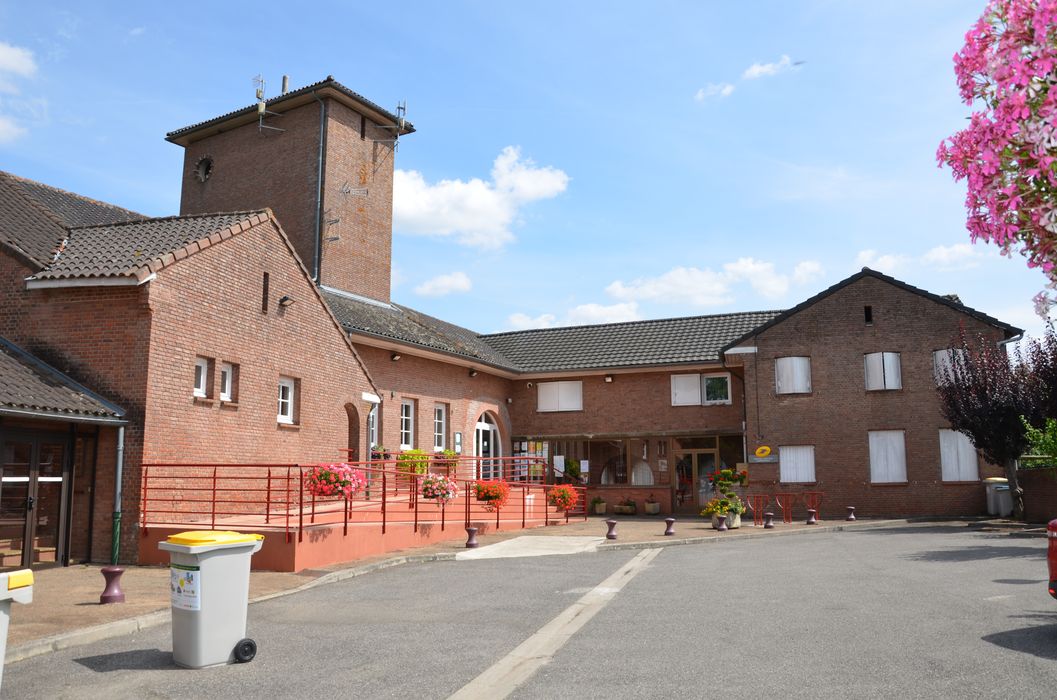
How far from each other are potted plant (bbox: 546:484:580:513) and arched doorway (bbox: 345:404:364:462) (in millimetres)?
5055

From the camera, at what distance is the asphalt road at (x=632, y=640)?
6254mm

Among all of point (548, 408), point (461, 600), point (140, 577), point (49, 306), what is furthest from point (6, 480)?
point (548, 408)

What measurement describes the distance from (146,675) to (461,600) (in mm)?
4203

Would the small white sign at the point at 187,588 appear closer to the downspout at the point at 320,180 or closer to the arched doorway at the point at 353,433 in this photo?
the arched doorway at the point at 353,433

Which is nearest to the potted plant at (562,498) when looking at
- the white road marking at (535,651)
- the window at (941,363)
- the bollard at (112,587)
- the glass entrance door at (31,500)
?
the white road marking at (535,651)

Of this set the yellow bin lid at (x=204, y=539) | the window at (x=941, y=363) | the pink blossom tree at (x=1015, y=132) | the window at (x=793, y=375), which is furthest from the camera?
the window at (x=793, y=375)

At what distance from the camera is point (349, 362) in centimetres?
2002

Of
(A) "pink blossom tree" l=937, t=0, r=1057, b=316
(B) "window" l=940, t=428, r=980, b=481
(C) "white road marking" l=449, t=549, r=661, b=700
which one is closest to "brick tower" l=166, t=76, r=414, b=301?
(B) "window" l=940, t=428, r=980, b=481

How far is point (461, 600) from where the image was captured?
10.3m

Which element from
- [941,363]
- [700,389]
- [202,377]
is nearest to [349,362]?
[202,377]

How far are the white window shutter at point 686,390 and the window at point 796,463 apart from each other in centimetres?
388

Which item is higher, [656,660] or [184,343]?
[184,343]

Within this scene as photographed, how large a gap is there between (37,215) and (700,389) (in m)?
20.5

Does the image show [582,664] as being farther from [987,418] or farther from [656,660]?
[987,418]
